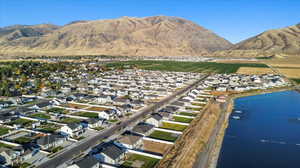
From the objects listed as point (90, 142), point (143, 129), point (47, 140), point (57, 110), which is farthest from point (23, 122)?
point (143, 129)

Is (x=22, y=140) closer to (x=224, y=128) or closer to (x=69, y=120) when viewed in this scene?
(x=69, y=120)

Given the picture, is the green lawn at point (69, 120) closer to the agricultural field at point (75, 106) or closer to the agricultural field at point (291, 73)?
the agricultural field at point (75, 106)

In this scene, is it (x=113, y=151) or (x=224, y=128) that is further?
(x=224, y=128)

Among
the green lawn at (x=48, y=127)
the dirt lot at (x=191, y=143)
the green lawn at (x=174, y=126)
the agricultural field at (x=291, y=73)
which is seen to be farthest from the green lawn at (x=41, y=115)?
the agricultural field at (x=291, y=73)

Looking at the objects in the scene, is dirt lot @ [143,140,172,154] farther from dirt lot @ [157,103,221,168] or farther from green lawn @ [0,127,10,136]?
green lawn @ [0,127,10,136]

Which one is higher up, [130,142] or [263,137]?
[130,142]

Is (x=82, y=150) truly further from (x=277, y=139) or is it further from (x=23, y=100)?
(x=23, y=100)

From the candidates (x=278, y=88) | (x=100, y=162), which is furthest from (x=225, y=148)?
(x=278, y=88)
